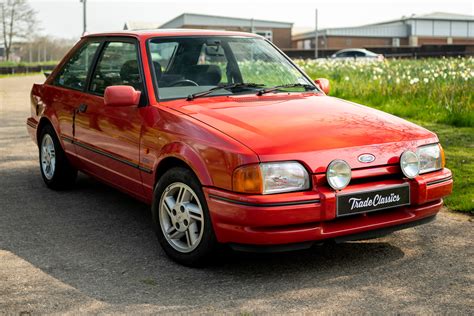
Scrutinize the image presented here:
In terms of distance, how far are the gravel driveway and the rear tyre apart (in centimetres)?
85

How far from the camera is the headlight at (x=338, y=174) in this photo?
14.5 feet

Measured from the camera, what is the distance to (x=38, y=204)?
6836mm

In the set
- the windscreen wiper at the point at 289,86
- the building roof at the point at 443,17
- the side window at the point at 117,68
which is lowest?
the windscreen wiper at the point at 289,86

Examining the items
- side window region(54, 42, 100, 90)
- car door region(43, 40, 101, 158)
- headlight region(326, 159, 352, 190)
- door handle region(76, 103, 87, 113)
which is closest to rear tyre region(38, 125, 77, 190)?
car door region(43, 40, 101, 158)

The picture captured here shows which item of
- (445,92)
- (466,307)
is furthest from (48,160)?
(445,92)

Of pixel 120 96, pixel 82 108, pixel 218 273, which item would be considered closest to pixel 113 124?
pixel 120 96

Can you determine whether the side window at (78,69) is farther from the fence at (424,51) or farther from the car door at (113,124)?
the fence at (424,51)

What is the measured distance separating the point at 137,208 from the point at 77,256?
155 cm

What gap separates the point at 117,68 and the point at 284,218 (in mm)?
2519

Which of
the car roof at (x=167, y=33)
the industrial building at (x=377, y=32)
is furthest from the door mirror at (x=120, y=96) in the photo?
the industrial building at (x=377, y=32)

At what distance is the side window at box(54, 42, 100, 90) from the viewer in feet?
22.1

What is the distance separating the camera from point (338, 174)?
175 inches

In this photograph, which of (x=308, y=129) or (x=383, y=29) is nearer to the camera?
(x=308, y=129)

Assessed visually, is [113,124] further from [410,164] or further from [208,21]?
[208,21]
